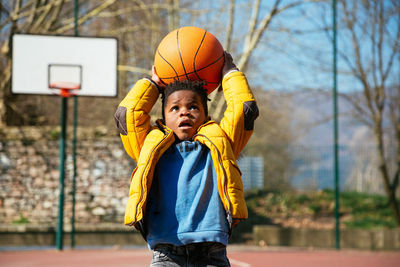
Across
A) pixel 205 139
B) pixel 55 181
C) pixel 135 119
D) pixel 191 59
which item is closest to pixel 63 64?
pixel 55 181

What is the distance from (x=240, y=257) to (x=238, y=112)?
21.6 feet

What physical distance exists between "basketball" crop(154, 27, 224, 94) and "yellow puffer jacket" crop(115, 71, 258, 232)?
0.10 meters

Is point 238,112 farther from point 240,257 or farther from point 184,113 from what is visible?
point 240,257

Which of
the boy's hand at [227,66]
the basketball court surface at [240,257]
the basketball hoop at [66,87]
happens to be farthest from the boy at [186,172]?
the basketball hoop at [66,87]

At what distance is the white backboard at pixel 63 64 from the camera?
9.91 m

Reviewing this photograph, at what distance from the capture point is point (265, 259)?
9008 millimetres

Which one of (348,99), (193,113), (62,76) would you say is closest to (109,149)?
(62,76)

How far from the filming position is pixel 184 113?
2.87 meters

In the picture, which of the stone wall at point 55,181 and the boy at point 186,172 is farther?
the stone wall at point 55,181

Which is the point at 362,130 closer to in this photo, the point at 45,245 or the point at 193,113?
the point at 45,245

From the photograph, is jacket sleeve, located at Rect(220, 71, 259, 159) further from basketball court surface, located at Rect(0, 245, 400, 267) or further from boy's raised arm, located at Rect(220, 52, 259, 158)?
basketball court surface, located at Rect(0, 245, 400, 267)

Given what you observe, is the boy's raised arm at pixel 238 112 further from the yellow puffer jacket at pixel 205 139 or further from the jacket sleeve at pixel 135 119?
the jacket sleeve at pixel 135 119

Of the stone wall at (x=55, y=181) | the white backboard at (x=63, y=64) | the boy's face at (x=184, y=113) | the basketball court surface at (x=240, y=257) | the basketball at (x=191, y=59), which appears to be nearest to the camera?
the boy's face at (x=184, y=113)

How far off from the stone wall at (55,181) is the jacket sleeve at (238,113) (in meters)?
8.14
